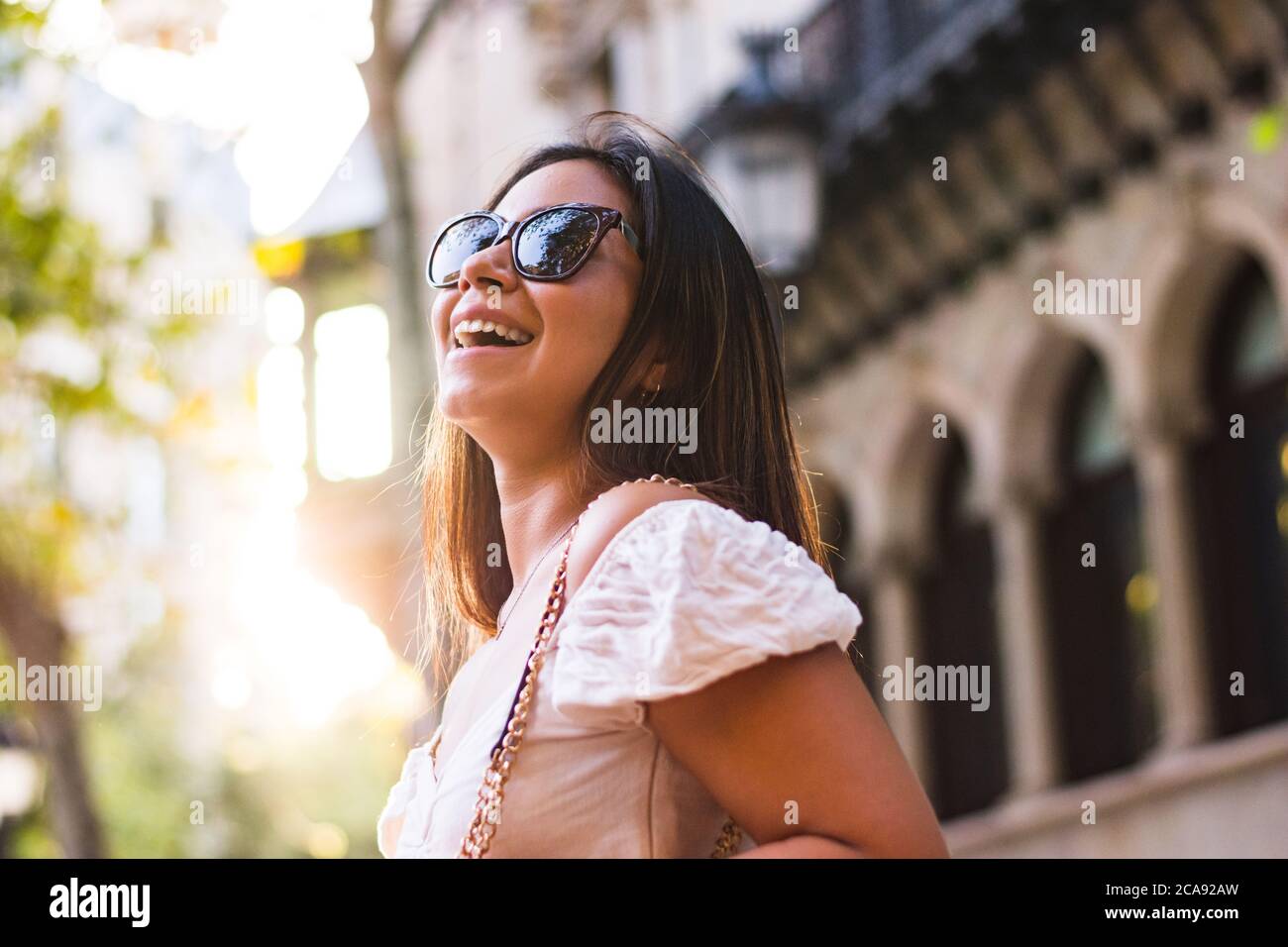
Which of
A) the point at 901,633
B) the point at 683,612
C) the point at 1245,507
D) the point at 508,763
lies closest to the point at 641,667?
the point at 683,612

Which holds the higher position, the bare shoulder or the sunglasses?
the sunglasses

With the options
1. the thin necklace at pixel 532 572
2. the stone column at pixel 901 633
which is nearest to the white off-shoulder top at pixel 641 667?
the thin necklace at pixel 532 572

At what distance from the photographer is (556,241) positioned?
187 cm

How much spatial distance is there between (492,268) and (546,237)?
0.21 ft

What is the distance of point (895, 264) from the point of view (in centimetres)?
1480

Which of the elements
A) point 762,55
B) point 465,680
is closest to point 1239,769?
point 762,55

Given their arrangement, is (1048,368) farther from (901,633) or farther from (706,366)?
(706,366)

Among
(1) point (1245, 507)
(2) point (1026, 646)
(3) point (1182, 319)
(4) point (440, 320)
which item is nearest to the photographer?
(4) point (440, 320)

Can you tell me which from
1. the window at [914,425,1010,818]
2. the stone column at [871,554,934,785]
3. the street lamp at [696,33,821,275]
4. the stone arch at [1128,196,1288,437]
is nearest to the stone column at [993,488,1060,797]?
the window at [914,425,1010,818]

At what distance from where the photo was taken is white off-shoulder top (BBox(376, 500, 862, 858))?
5.03 feet

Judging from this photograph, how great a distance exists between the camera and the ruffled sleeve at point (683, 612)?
153cm

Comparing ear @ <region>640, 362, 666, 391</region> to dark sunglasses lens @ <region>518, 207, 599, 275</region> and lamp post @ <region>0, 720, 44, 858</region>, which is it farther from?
lamp post @ <region>0, 720, 44, 858</region>
